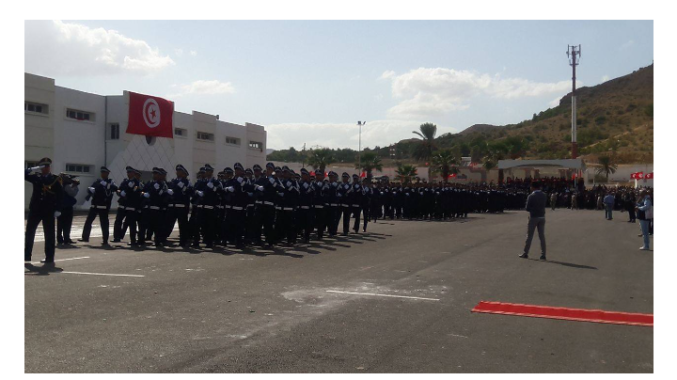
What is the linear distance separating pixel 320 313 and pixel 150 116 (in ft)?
125

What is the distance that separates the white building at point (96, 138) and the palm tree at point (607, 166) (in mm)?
50717

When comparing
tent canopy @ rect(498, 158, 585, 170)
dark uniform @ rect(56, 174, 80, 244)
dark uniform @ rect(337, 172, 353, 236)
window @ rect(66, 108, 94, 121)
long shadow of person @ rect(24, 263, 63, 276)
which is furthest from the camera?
tent canopy @ rect(498, 158, 585, 170)

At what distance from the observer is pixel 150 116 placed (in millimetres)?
42406

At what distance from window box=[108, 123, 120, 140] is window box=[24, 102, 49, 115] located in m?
5.27

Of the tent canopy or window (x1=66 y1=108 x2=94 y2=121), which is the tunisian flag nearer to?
window (x1=66 y1=108 x2=94 y2=121)

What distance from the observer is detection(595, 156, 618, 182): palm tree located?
75.8 metres

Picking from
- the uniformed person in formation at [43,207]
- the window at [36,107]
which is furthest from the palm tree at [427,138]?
the uniformed person in formation at [43,207]

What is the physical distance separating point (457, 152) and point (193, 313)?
11396cm

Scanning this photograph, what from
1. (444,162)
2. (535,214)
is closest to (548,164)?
(444,162)

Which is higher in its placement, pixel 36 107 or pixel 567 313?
pixel 36 107

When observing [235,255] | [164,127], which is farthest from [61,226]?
[164,127]

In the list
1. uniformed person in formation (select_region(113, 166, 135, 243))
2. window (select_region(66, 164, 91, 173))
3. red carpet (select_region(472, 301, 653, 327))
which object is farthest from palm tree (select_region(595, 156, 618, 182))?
red carpet (select_region(472, 301, 653, 327))

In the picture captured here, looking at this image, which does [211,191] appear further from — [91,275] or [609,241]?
[609,241]

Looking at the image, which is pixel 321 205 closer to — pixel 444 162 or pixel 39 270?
pixel 39 270
